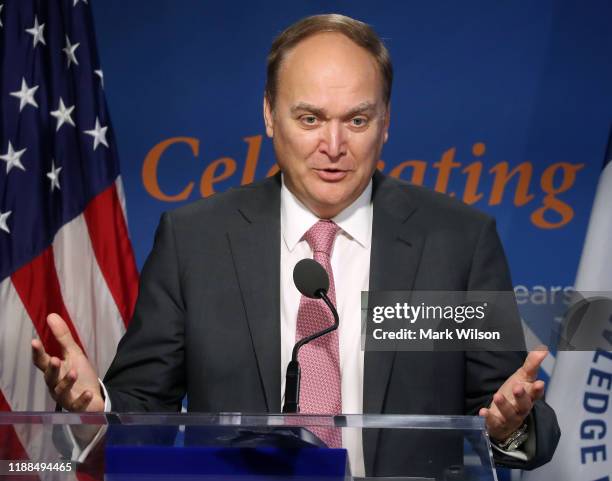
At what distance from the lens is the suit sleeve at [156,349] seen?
220 centimetres

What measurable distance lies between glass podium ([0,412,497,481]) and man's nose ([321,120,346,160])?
0.93 metres

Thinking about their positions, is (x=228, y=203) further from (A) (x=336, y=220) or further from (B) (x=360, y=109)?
(B) (x=360, y=109)

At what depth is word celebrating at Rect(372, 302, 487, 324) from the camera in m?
2.07

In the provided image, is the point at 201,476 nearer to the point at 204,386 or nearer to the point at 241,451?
the point at 241,451

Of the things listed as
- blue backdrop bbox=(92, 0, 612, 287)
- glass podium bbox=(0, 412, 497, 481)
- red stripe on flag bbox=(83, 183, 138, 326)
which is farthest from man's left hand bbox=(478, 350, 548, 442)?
red stripe on flag bbox=(83, 183, 138, 326)

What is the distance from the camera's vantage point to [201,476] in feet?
4.33

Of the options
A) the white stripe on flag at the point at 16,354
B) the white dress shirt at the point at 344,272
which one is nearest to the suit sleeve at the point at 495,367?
the white dress shirt at the point at 344,272

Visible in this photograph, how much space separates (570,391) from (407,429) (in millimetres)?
1879

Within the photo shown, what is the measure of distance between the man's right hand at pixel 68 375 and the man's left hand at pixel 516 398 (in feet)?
2.46

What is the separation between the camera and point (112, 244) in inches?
130

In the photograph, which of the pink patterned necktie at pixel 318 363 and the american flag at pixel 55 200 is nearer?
the pink patterned necktie at pixel 318 363

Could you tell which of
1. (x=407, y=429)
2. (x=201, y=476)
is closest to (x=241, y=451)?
(x=201, y=476)

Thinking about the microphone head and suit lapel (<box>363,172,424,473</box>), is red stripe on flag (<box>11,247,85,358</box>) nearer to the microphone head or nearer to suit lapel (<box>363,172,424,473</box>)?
suit lapel (<box>363,172,424,473</box>)

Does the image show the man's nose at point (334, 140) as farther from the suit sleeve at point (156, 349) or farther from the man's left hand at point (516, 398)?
the man's left hand at point (516, 398)
